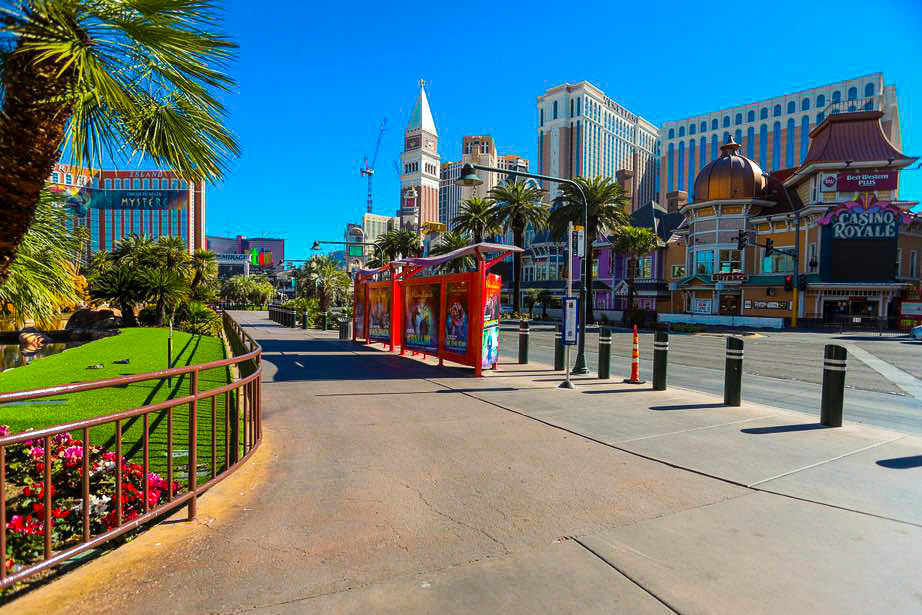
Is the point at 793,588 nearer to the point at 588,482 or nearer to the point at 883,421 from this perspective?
the point at 588,482

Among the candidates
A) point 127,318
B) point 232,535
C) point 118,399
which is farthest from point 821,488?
point 127,318

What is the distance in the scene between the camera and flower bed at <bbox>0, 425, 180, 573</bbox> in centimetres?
332

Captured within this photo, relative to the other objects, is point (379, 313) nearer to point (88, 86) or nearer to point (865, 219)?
point (88, 86)

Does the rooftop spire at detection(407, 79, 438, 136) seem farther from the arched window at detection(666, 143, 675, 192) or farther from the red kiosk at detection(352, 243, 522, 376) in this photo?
the red kiosk at detection(352, 243, 522, 376)

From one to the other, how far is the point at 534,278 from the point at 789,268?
30258 millimetres

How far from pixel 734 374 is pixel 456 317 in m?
7.05

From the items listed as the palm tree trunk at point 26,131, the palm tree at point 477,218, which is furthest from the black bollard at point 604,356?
the palm tree at point 477,218

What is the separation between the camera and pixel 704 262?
46812mm

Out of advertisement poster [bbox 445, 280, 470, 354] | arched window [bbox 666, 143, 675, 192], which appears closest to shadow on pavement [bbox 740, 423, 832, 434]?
advertisement poster [bbox 445, 280, 470, 354]

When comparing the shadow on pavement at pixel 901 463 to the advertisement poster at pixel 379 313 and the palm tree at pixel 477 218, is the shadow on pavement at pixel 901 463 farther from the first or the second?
the palm tree at pixel 477 218

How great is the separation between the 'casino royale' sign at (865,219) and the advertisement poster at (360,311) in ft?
126

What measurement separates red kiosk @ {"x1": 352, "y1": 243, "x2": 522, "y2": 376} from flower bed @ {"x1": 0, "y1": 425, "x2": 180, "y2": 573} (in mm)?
8789

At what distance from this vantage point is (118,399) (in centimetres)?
830

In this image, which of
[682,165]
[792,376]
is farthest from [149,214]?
[792,376]
